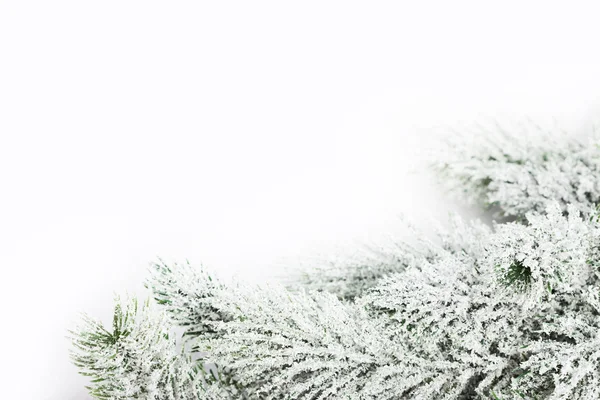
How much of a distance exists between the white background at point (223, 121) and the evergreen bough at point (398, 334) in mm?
86

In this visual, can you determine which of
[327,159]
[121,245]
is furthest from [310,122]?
[121,245]

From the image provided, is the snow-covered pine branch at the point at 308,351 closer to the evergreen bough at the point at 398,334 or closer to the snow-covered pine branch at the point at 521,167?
the evergreen bough at the point at 398,334

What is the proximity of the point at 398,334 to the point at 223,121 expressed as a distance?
1.00 ft

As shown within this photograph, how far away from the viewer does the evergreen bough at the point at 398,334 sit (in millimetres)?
351

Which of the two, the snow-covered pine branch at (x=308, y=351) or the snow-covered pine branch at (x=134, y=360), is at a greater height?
the snow-covered pine branch at (x=134, y=360)

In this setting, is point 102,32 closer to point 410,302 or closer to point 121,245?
point 121,245

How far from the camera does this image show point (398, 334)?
39cm

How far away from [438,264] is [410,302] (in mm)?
50

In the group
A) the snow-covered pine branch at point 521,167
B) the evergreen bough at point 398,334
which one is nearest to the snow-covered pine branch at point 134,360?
the evergreen bough at point 398,334

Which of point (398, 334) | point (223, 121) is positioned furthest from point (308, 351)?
point (223, 121)

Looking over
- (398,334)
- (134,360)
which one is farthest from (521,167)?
(134,360)

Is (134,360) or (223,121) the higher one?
(223,121)

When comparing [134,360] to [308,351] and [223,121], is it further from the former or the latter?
[223,121]

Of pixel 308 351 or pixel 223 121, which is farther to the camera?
pixel 223 121
